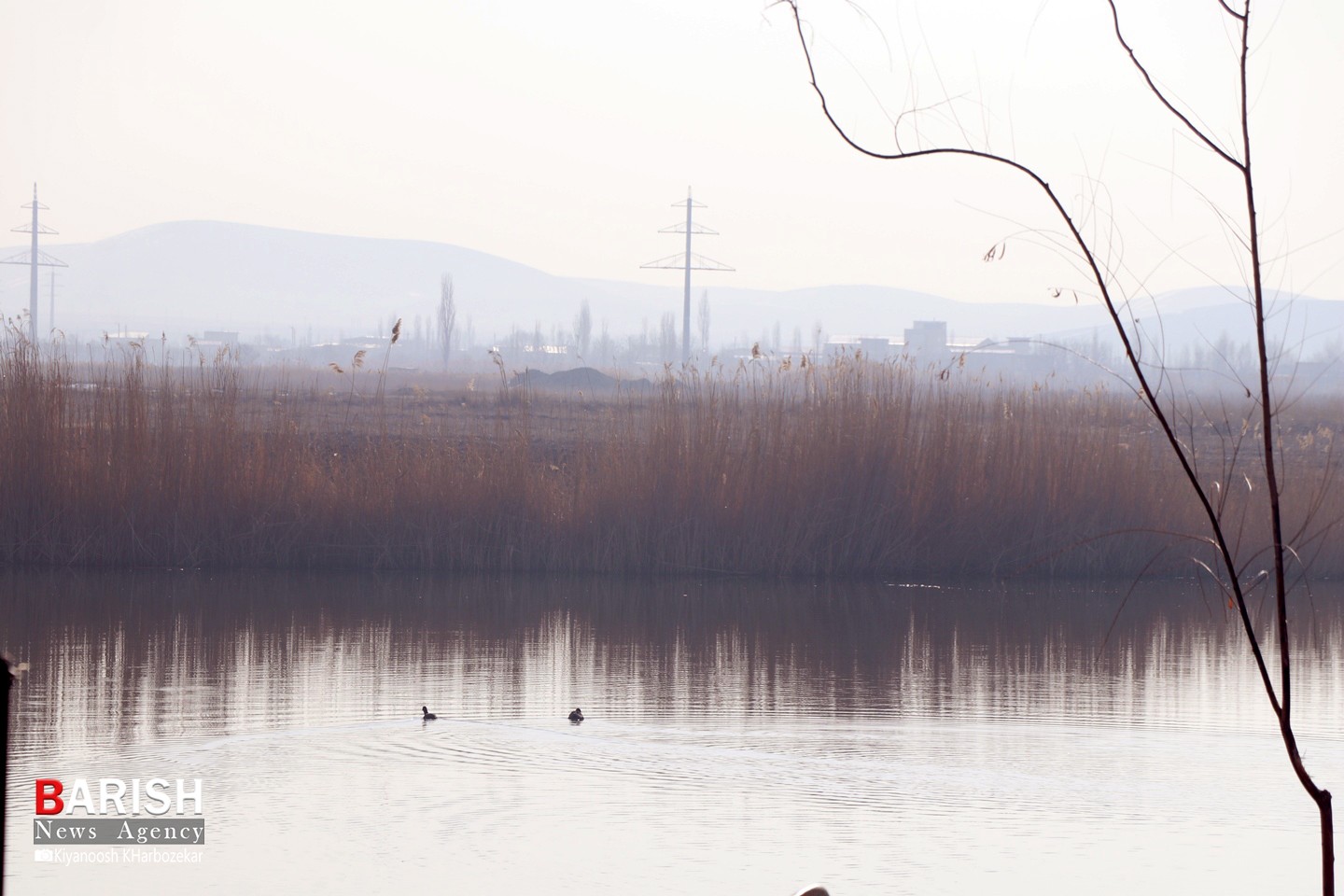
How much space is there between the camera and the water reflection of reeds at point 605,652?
5977 mm

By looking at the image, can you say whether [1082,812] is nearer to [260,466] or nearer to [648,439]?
[648,439]

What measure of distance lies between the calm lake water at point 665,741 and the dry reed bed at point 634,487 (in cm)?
88

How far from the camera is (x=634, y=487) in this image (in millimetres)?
10180

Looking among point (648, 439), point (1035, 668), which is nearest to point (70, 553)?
point (648, 439)

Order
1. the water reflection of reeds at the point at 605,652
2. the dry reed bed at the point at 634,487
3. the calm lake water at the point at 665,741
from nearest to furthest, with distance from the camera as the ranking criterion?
1. the calm lake water at the point at 665,741
2. the water reflection of reeds at the point at 605,652
3. the dry reed bed at the point at 634,487

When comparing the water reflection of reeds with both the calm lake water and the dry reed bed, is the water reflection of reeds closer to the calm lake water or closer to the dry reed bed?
the calm lake water

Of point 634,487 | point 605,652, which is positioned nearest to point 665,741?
point 605,652

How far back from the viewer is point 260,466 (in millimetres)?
9930

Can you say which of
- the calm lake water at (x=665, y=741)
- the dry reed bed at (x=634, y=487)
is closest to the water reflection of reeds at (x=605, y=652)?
the calm lake water at (x=665, y=741)

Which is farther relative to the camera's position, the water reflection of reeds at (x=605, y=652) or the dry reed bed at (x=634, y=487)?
the dry reed bed at (x=634, y=487)

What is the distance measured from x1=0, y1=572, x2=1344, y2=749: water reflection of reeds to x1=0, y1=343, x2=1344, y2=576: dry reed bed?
1.25 ft

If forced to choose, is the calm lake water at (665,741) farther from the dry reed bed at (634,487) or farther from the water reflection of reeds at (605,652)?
the dry reed bed at (634,487)

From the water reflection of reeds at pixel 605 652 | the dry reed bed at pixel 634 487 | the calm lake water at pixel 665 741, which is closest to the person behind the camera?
the calm lake water at pixel 665 741

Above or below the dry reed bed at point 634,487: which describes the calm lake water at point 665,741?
below
